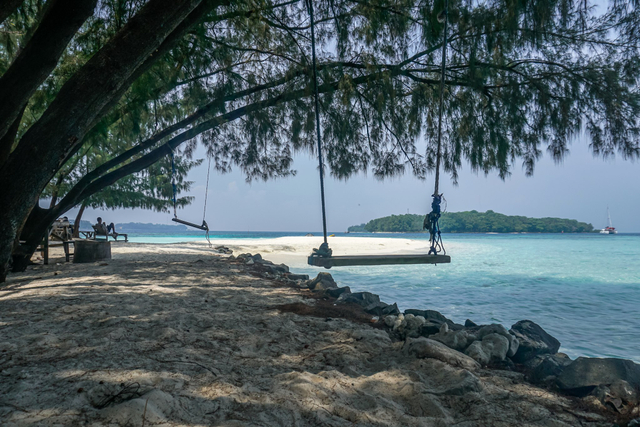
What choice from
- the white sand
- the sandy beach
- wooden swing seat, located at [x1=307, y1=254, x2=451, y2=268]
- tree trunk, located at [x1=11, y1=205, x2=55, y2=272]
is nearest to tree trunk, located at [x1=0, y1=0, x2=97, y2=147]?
the sandy beach

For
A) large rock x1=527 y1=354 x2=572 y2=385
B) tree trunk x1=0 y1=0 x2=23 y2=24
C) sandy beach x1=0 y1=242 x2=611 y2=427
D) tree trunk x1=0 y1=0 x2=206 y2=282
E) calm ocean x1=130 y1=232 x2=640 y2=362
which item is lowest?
calm ocean x1=130 y1=232 x2=640 y2=362

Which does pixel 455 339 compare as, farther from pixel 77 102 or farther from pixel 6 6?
pixel 6 6

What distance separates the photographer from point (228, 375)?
1908 millimetres

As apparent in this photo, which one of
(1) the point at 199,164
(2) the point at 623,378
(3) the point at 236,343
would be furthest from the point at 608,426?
(1) the point at 199,164

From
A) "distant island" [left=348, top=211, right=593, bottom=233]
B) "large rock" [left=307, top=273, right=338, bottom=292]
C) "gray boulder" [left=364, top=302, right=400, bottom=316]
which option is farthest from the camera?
"distant island" [left=348, top=211, right=593, bottom=233]

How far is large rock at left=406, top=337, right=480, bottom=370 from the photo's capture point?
2.28m

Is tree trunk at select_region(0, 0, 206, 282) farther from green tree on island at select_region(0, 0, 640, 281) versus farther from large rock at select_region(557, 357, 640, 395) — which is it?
large rock at select_region(557, 357, 640, 395)

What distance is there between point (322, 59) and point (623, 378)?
5.28 m

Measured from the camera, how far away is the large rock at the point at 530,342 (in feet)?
8.76

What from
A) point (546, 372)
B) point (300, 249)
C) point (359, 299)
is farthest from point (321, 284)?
point (300, 249)

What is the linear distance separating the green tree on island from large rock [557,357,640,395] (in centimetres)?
297

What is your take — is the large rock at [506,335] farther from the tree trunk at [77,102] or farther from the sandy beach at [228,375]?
the tree trunk at [77,102]

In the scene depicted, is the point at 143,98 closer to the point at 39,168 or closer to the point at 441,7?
the point at 39,168

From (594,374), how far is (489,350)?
25.9 inches
